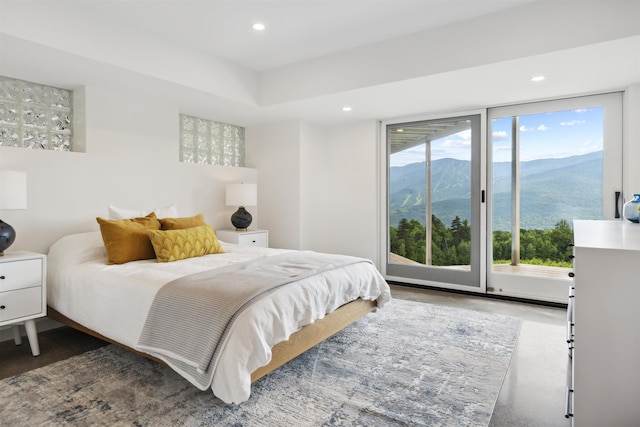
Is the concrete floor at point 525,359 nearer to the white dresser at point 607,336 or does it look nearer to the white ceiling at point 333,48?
the white dresser at point 607,336

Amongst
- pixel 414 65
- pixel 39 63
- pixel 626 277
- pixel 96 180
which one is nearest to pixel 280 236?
pixel 96 180

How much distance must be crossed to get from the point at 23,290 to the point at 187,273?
1171 millimetres

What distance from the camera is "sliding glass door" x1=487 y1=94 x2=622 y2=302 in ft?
11.9

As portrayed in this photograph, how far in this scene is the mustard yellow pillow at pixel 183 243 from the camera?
9.72 ft

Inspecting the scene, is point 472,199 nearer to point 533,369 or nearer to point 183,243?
point 533,369

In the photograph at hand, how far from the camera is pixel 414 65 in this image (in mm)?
3271

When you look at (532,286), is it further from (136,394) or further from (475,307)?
(136,394)

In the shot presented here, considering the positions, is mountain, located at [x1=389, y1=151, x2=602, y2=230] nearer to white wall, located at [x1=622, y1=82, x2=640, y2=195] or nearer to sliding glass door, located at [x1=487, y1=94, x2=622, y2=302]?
sliding glass door, located at [x1=487, y1=94, x2=622, y2=302]

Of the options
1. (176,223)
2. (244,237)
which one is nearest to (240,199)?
(244,237)

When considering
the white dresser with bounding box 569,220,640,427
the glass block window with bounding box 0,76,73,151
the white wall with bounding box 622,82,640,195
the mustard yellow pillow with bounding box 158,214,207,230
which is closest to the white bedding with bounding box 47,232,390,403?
the mustard yellow pillow with bounding box 158,214,207,230

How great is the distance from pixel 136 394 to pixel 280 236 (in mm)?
3197

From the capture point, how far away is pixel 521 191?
4121 millimetres

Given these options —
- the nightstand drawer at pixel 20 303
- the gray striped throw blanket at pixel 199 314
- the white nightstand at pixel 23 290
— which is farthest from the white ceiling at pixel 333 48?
the gray striped throw blanket at pixel 199 314

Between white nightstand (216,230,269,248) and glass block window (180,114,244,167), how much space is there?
3.34 ft
